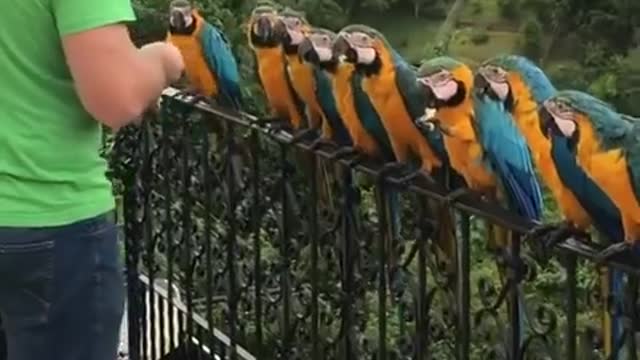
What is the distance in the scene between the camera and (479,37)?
74.7 feet

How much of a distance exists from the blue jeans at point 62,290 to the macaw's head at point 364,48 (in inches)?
19.9

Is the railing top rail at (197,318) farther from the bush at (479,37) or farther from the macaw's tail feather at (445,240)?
the bush at (479,37)

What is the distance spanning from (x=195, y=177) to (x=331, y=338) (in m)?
0.59

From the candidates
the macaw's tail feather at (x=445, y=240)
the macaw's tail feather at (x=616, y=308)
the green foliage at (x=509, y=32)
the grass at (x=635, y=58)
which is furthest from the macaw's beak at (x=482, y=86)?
the grass at (x=635, y=58)

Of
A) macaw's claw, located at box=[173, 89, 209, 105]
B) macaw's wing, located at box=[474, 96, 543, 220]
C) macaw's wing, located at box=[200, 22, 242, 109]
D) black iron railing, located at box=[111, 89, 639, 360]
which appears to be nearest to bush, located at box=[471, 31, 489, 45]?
black iron railing, located at box=[111, 89, 639, 360]

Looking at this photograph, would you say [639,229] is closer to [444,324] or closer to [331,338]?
[444,324]

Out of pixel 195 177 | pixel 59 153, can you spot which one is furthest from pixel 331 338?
pixel 59 153

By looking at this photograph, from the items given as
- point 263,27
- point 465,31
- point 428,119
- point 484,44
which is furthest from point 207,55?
point 484,44

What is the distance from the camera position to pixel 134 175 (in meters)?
3.42

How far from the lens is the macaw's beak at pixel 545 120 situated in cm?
189

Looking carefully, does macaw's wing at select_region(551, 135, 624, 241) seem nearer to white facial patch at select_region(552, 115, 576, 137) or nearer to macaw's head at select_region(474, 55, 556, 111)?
white facial patch at select_region(552, 115, 576, 137)

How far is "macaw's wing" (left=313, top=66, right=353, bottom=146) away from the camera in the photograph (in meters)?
2.43

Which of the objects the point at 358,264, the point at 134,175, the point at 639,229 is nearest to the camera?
the point at 639,229

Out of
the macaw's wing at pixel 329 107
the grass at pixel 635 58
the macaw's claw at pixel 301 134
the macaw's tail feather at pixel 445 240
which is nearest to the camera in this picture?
the macaw's tail feather at pixel 445 240
